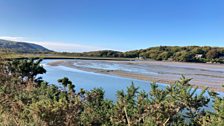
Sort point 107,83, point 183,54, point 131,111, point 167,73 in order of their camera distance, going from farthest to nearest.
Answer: point 183,54 → point 167,73 → point 107,83 → point 131,111

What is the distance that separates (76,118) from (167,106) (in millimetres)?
2195

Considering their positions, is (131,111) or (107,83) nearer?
(131,111)

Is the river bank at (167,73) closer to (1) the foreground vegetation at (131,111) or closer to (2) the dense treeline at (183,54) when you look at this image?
(1) the foreground vegetation at (131,111)

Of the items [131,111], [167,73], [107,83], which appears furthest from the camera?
[167,73]

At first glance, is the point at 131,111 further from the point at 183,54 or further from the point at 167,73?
the point at 183,54

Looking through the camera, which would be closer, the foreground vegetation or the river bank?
the foreground vegetation

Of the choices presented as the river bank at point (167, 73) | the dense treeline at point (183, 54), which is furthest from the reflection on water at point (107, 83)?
the dense treeline at point (183, 54)

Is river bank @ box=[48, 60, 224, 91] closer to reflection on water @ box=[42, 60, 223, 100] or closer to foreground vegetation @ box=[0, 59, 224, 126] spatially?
reflection on water @ box=[42, 60, 223, 100]

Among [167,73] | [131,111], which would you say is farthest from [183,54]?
[131,111]

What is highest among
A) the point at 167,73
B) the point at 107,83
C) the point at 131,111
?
the point at 131,111

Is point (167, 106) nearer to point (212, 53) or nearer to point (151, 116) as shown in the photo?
point (151, 116)

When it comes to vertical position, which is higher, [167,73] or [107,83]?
[107,83]

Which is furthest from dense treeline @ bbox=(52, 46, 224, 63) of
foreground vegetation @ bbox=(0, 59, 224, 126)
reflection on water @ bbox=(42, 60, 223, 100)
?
foreground vegetation @ bbox=(0, 59, 224, 126)

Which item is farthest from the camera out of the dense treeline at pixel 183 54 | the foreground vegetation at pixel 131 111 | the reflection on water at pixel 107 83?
the dense treeline at pixel 183 54
